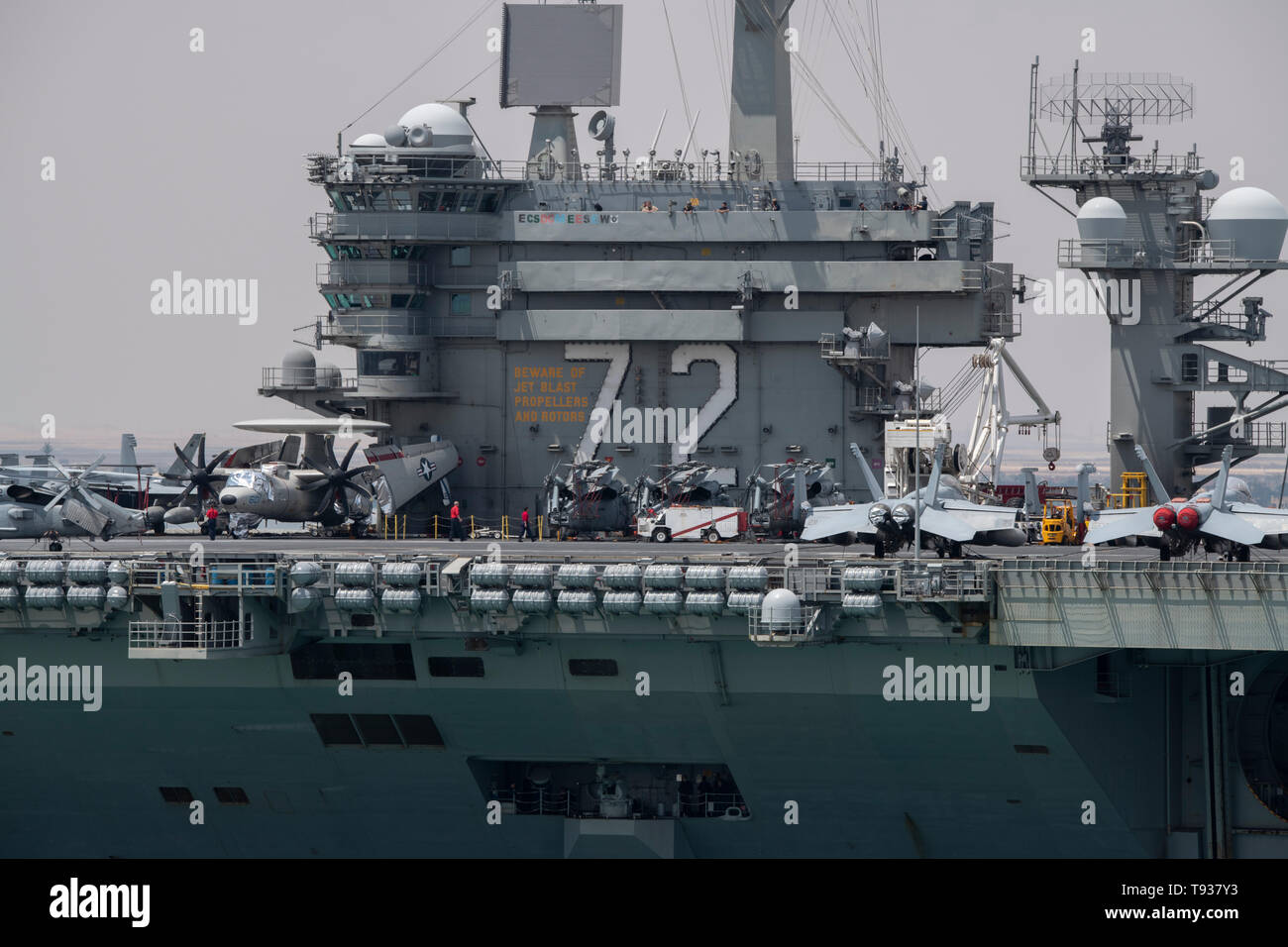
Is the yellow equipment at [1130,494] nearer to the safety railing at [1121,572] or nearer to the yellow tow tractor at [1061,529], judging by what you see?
the yellow tow tractor at [1061,529]

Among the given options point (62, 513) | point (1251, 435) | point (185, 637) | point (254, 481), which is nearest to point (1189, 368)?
point (1251, 435)

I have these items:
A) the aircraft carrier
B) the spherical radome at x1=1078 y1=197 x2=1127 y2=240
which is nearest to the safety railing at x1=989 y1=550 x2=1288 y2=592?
the aircraft carrier

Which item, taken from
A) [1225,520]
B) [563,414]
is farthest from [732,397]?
[1225,520]

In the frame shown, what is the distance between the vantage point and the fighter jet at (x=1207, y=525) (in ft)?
102

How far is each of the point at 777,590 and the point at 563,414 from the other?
14898 millimetres

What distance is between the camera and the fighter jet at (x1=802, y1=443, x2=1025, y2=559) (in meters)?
32.6

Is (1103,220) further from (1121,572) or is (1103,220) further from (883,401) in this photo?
(1121,572)

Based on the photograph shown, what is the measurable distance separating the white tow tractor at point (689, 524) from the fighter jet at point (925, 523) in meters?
5.12

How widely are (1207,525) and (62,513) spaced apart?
2224 cm

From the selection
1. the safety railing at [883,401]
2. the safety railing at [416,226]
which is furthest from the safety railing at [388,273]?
the safety railing at [883,401]

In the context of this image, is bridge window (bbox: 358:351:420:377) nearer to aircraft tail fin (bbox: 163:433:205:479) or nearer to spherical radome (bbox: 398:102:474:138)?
spherical radome (bbox: 398:102:474:138)

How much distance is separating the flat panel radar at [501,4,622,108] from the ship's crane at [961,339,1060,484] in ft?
35.5
